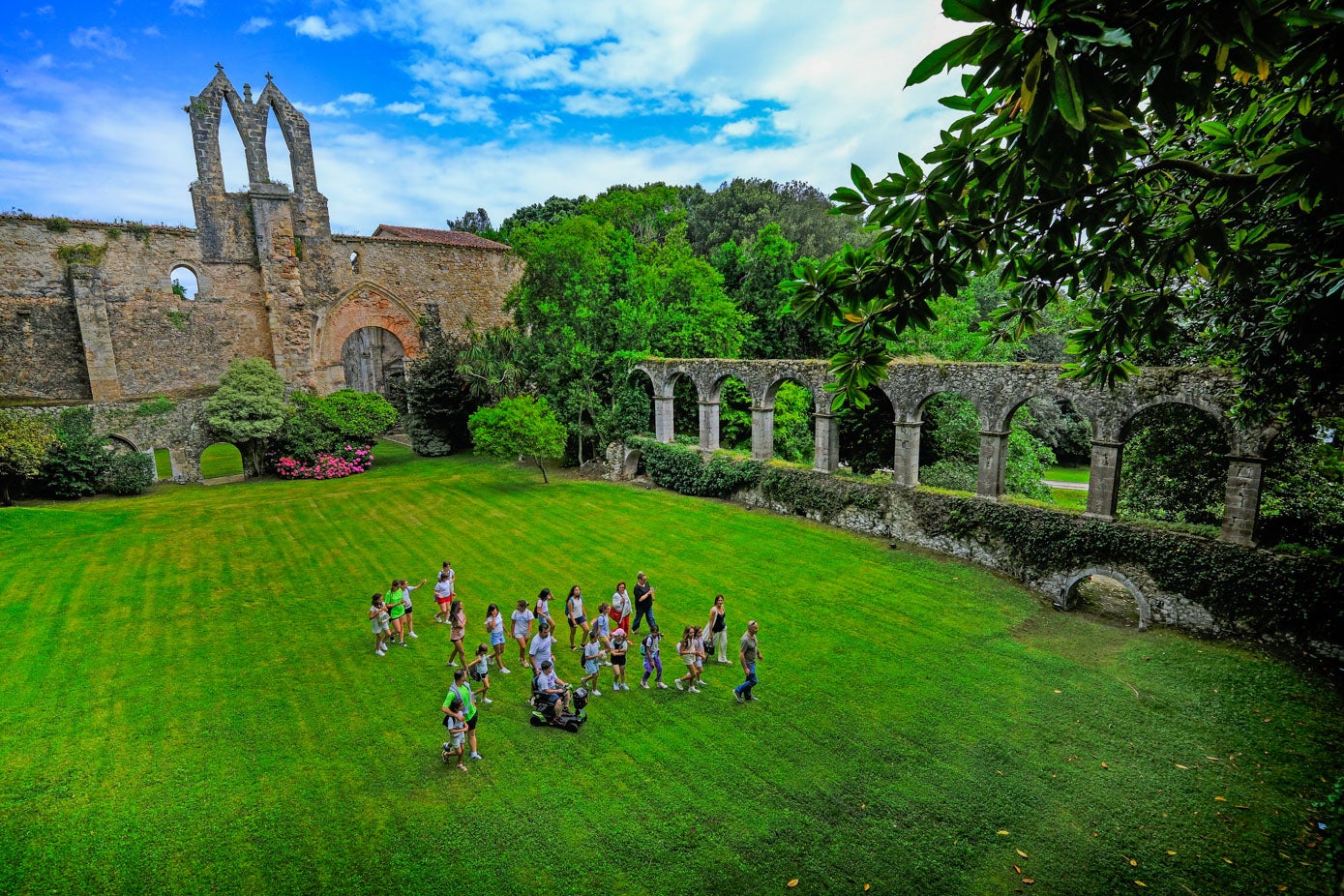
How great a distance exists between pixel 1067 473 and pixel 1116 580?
2180 cm

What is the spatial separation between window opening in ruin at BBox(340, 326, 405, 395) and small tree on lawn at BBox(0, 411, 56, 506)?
55.9 ft

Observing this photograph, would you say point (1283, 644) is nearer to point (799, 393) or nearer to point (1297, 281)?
point (1297, 281)

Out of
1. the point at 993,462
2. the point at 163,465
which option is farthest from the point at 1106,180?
the point at 163,465

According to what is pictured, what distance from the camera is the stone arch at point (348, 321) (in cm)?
2716

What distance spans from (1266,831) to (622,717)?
7.34 meters

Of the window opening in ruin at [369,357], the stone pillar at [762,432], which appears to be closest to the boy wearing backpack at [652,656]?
the stone pillar at [762,432]

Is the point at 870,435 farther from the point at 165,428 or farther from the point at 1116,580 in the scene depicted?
the point at 165,428

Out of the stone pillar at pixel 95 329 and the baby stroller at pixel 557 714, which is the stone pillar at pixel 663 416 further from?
the stone pillar at pixel 95 329

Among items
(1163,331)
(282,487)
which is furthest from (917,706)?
(282,487)

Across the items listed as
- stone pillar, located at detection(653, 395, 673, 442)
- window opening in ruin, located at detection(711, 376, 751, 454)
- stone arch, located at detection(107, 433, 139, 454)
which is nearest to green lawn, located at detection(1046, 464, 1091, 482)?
window opening in ruin, located at detection(711, 376, 751, 454)

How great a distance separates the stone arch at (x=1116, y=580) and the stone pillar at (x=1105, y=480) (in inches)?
41.8

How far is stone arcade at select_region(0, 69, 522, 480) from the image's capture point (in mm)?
21969

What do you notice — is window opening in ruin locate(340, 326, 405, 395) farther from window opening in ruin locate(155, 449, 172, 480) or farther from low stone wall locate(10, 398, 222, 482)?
low stone wall locate(10, 398, 222, 482)

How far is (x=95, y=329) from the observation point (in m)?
22.5
